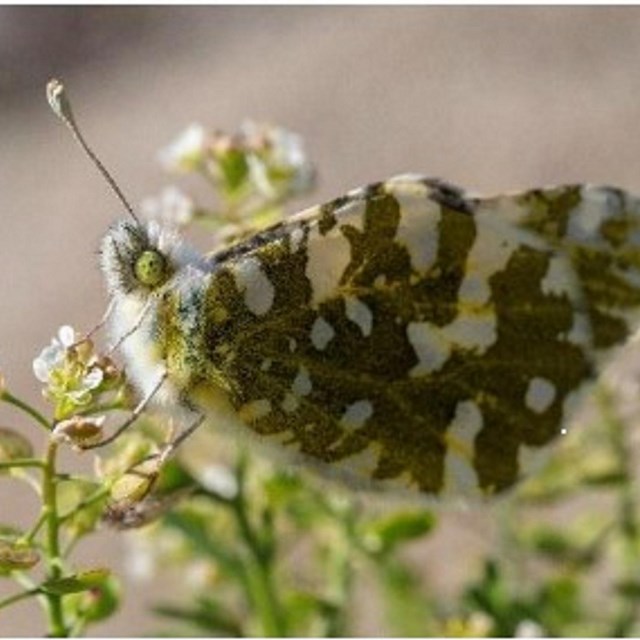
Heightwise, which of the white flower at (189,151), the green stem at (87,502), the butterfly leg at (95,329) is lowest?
the green stem at (87,502)

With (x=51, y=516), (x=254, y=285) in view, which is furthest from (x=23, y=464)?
(x=254, y=285)

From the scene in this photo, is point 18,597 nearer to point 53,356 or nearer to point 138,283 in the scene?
point 53,356

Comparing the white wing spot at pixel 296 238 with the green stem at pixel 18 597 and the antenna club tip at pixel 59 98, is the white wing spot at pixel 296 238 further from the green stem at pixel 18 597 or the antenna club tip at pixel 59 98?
the green stem at pixel 18 597

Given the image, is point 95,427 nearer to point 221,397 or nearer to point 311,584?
point 221,397

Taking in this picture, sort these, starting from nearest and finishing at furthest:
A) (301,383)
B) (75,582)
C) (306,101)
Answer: (75,582), (301,383), (306,101)

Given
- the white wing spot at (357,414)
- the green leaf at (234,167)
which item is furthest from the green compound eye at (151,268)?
the green leaf at (234,167)

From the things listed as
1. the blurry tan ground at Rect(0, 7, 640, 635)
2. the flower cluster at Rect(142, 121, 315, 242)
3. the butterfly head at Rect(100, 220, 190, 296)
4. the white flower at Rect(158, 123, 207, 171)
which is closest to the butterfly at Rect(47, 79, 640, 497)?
the butterfly head at Rect(100, 220, 190, 296)

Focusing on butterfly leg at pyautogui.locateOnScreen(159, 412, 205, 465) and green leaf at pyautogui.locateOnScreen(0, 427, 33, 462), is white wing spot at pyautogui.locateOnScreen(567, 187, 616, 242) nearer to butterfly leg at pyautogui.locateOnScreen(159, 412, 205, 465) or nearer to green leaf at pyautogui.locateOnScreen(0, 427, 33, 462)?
butterfly leg at pyautogui.locateOnScreen(159, 412, 205, 465)
